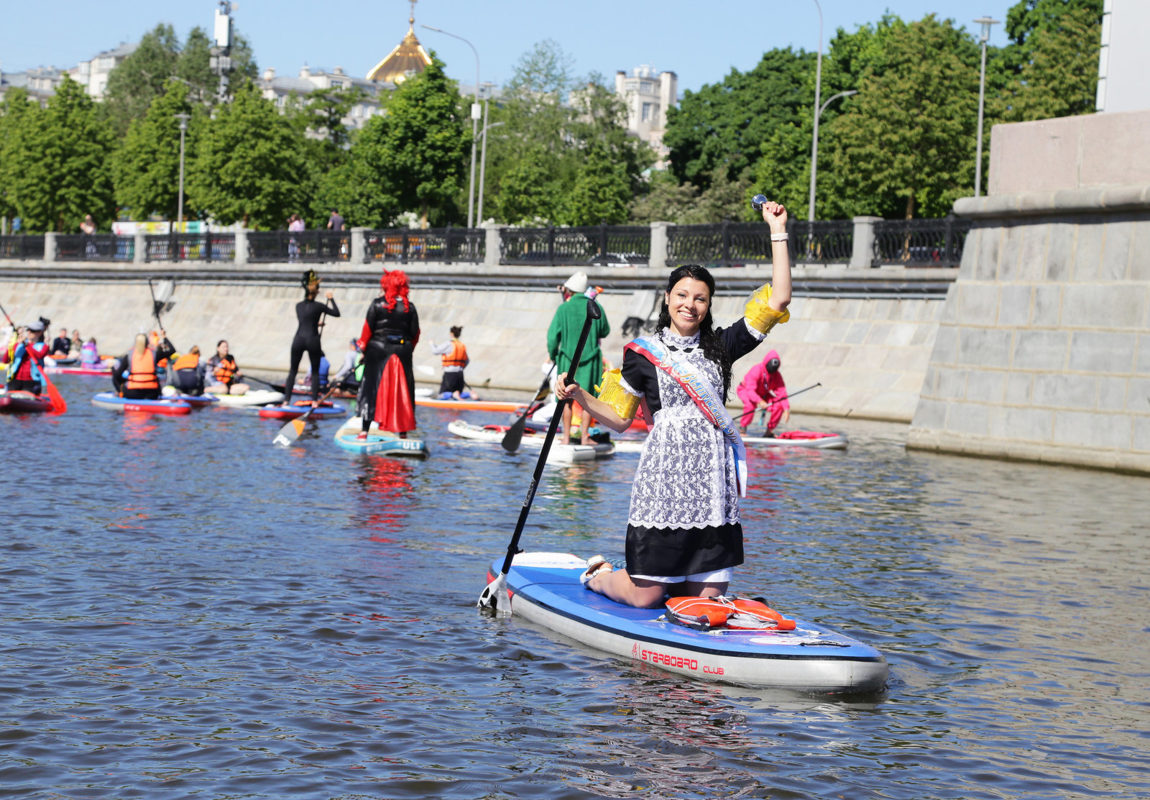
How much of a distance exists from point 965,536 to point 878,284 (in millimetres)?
15190

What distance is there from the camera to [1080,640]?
25.4ft

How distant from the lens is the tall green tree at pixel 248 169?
6066cm

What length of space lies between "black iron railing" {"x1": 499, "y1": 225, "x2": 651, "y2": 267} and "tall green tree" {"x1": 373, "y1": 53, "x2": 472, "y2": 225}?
2320cm

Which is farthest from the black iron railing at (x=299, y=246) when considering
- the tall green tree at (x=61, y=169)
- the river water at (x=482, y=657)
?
the tall green tree at (x=61, y=169)

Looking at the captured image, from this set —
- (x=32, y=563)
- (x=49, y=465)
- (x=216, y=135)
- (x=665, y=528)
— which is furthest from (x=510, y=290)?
(x=216, y=135)

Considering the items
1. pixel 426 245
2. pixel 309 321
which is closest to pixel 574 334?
pixel 309 321

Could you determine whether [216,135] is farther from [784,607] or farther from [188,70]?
[784,607]

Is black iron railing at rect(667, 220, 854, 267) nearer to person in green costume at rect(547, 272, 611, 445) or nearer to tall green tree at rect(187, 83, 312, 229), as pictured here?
person in green costume at rect(547, 272, 611, 445)

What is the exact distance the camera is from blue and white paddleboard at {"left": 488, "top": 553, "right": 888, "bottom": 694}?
621 centimetres

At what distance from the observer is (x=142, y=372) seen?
21.8 meters

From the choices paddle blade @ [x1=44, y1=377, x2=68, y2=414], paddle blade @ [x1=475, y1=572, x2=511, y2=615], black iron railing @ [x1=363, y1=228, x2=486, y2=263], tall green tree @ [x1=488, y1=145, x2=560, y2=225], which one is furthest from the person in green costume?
tall green tree @ [x1=488, y1=145, x2=560, y2=225]

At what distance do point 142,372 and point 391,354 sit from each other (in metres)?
8.11

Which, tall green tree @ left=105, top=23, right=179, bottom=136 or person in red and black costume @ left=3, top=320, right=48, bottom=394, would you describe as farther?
tall green tree @ left=105, top=23, right=179, bottom=136

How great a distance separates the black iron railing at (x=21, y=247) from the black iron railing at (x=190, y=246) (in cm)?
644
